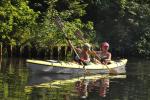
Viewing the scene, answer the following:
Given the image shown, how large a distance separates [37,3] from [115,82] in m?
21.2

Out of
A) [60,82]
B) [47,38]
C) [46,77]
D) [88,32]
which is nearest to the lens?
[60,82]

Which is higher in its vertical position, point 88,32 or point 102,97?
point 88,32

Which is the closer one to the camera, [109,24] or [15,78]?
[15,78]

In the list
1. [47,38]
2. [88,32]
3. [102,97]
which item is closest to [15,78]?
[102,97]

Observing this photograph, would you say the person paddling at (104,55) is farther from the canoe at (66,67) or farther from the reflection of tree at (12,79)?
the reflection of tree at (12,79)

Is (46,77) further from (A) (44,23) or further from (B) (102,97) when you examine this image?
(A) (44,23)

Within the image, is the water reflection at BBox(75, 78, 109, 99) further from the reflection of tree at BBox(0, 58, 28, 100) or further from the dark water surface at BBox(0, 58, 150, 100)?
the reflection of tree at BBox(0, 58, 28, 100)

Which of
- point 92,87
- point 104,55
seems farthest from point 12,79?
point 104,55

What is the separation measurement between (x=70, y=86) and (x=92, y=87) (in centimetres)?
103

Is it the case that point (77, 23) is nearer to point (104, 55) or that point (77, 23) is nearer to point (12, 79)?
point (104, 55)

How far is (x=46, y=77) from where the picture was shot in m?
32.0

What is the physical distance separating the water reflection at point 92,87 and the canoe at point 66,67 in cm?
213

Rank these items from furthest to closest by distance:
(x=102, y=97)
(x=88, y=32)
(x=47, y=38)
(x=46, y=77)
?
(x=88, y=32) → (x=47, y=38) → (x=46, y=77) → (x=102, y=97)

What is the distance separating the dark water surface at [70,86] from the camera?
24.8 meters
